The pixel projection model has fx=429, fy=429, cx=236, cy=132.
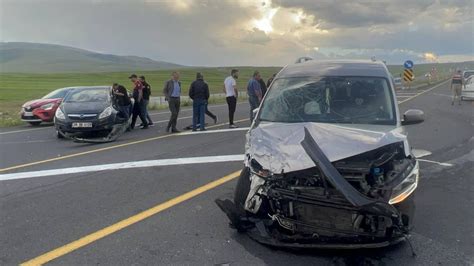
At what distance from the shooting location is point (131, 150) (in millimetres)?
9797

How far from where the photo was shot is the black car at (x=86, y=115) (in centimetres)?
1148

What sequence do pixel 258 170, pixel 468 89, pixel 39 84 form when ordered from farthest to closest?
pixel 39 84 → pixel 468 89 → pixel 258 170

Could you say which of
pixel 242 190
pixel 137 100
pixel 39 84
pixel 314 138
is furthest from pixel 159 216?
pixel 39 84

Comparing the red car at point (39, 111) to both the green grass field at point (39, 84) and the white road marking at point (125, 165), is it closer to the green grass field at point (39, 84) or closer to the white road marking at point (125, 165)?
the green grass field at point (39, 84)

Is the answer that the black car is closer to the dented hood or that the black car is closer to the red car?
the red car

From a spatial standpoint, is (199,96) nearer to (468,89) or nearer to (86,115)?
(86,115)

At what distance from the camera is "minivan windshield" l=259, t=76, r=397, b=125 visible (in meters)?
5.30

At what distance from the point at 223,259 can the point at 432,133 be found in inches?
391

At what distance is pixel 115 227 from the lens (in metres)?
4.80

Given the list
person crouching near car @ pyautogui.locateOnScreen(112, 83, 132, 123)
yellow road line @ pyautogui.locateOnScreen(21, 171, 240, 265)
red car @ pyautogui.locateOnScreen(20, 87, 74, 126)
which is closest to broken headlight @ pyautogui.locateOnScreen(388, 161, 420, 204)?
yellow road line @ pyautogui.locateOnScreen(21, 171, 240, 265)

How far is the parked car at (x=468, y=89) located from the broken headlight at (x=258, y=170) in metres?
24.7

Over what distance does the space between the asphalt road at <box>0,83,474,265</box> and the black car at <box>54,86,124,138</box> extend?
1964 mm

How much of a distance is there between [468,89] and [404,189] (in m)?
24.7

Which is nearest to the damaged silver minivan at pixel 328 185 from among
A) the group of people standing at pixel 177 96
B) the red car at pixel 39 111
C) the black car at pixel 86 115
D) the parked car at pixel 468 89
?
the black car at pixel 86 115
